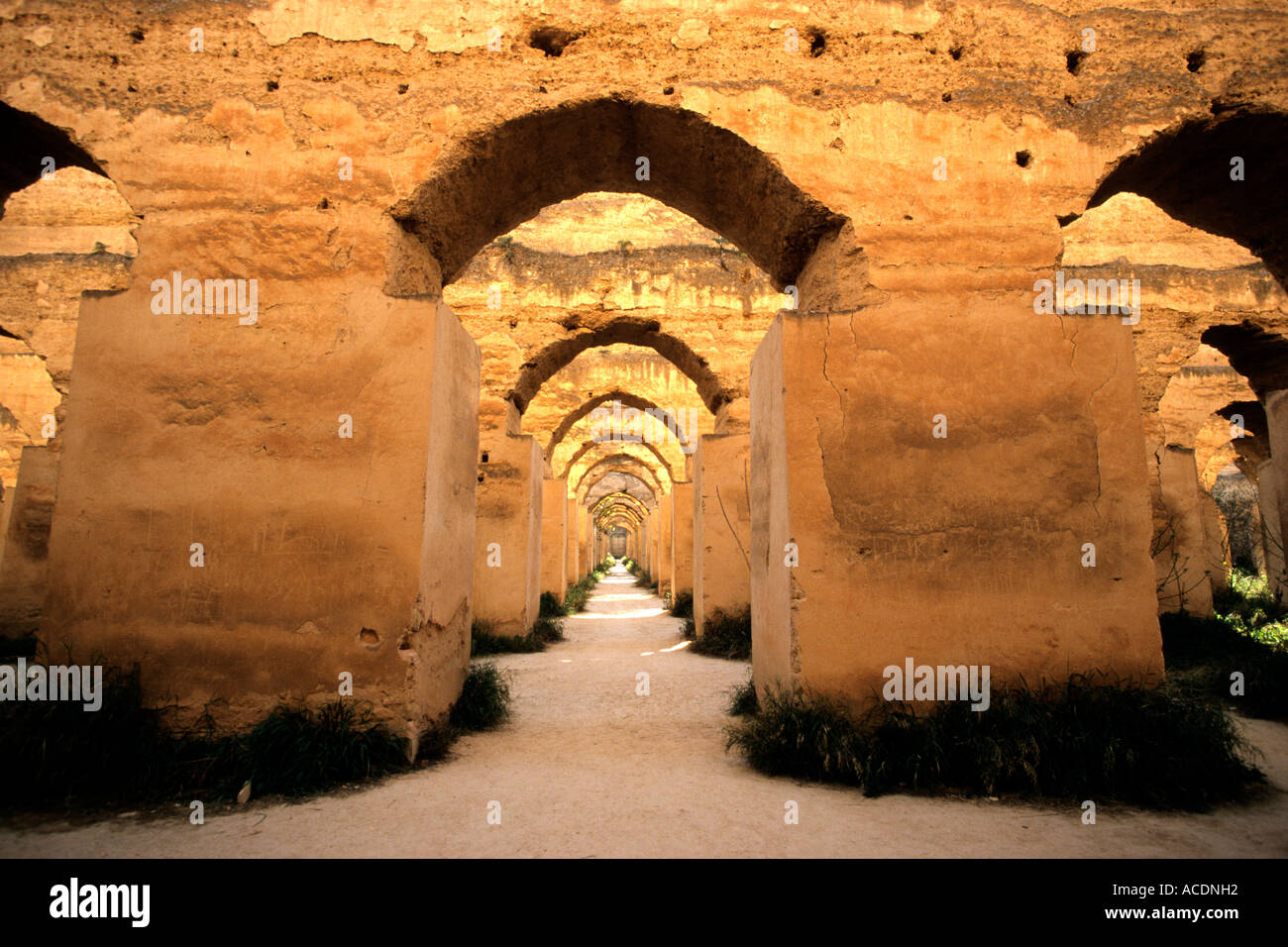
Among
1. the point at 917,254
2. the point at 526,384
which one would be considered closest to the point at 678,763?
the point at 917,254

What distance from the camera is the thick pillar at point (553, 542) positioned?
12.5m

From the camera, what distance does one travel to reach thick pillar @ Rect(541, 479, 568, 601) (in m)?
12.5

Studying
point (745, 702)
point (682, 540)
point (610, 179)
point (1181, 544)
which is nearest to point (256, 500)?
point (610, 179)

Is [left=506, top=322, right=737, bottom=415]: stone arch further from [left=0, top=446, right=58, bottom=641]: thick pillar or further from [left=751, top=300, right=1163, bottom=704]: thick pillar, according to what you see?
[left=0, top=446, right=58, bottom=641]: thick pillar

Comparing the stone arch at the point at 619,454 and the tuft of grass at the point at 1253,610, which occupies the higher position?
the stone arch at the point at 619,454

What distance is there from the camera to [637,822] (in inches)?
111

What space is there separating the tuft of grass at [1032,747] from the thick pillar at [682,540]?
905 centimetres

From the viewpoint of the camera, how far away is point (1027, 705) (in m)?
3.41

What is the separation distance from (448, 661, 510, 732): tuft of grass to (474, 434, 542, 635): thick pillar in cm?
356

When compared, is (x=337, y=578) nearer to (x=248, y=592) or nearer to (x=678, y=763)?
(x=248, y=592)

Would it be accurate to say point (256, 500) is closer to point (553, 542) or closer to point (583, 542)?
point (553, 542)

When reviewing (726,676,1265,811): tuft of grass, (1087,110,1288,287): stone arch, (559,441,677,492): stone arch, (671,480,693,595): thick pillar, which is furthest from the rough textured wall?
(559,441,677,492): stone arch

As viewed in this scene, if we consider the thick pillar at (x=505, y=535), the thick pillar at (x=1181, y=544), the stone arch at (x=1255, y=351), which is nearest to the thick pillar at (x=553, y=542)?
the thick pillar at (x=505, y=535)

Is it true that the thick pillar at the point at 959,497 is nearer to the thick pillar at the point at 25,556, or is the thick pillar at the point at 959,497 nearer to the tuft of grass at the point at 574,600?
the thick pillar at the point at 25,556
